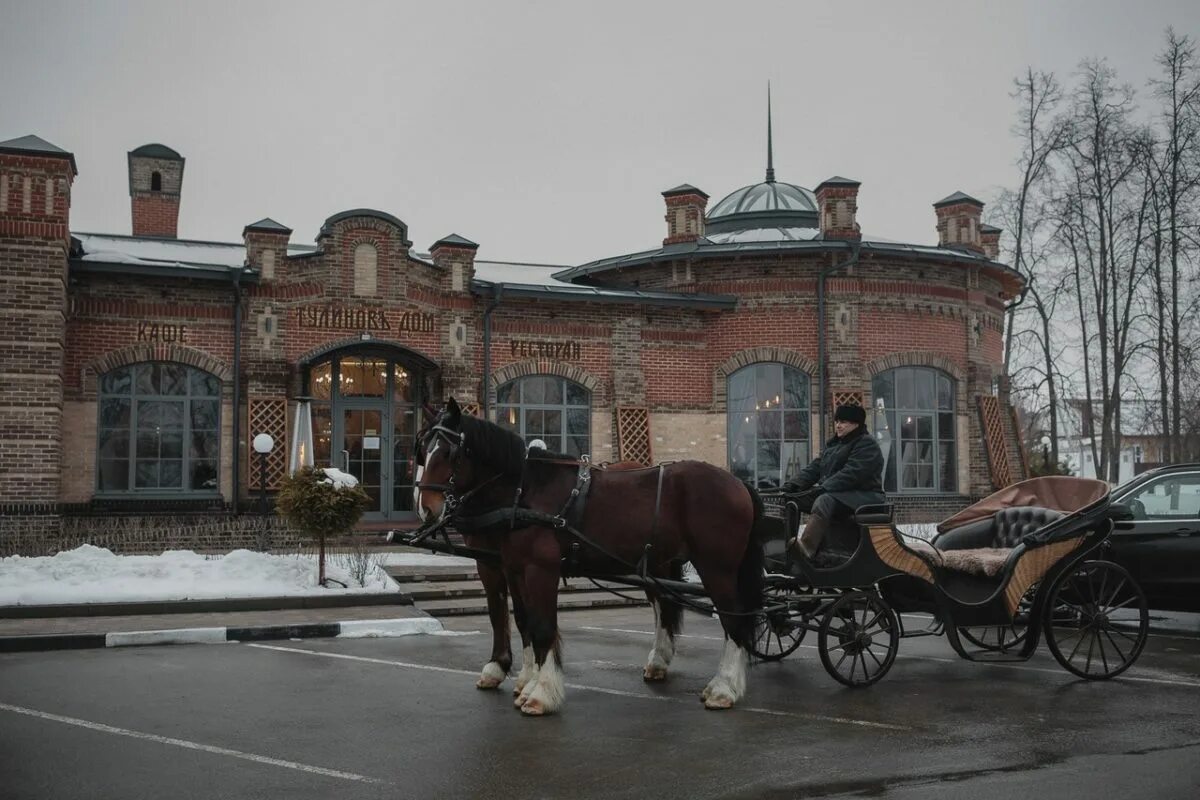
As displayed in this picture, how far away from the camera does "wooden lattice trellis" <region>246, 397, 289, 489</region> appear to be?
671 inches

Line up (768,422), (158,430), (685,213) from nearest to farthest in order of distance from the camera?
(158,430) → (768,422) → (685,213)

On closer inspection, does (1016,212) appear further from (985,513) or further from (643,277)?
(985,513)

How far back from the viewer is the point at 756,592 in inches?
296

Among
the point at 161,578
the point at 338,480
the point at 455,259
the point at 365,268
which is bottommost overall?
the point at 161,578

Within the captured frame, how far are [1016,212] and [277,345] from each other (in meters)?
20.3

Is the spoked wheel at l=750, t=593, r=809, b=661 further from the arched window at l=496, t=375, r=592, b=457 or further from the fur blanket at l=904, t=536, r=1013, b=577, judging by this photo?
the arched window at l=496, t=375, r=592, b=457

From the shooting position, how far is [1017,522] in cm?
907

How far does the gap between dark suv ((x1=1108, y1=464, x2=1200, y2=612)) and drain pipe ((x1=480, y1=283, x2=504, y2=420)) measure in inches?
443

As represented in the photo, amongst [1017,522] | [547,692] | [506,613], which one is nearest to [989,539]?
[1017,522]

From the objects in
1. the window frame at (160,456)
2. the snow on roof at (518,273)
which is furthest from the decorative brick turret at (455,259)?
the window frame at (160,456)

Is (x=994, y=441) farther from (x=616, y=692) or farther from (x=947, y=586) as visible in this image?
(x=616, y=692)

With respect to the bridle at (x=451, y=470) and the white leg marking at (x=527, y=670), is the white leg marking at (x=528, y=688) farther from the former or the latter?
the bridle at (x=451, y=470)

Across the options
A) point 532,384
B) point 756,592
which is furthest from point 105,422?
point 756,592

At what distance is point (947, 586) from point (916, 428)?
1302 centimetres
